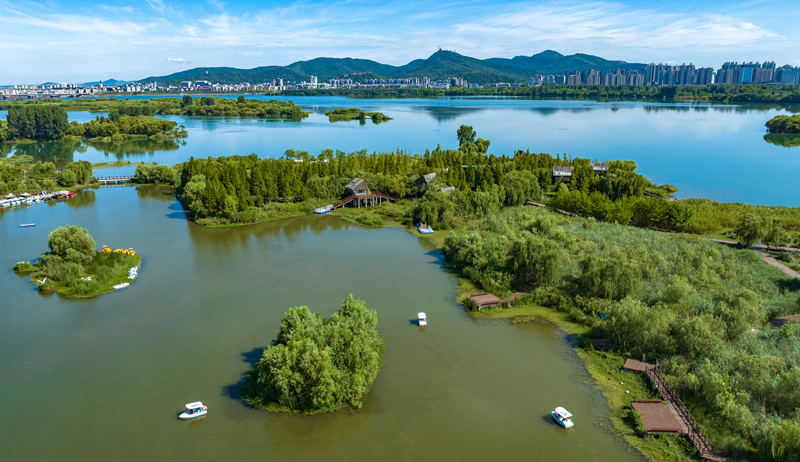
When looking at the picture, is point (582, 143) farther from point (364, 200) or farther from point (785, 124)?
point (364, 200)

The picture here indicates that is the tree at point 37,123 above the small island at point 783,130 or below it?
above

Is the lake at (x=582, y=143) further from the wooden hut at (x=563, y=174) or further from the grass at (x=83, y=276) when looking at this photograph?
the grass at (x=83, y=276)

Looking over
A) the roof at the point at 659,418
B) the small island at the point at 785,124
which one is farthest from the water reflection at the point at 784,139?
the roof at the point at 659,418

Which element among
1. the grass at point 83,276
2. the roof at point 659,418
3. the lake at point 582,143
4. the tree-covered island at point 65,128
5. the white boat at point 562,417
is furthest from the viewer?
the tree-covered island at point 65,128

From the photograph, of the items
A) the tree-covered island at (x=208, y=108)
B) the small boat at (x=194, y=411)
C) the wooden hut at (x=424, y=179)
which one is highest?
the tree-covered island at (x=208, y=108)

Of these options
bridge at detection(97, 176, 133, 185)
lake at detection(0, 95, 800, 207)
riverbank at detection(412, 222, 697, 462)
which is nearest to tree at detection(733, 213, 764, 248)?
riverbank at detection(412, 222, 697, 462)

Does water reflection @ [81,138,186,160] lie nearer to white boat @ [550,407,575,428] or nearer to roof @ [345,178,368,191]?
roof @ [345,178,368,191]

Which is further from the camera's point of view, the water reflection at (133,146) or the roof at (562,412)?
the water reflection at (133,146)
